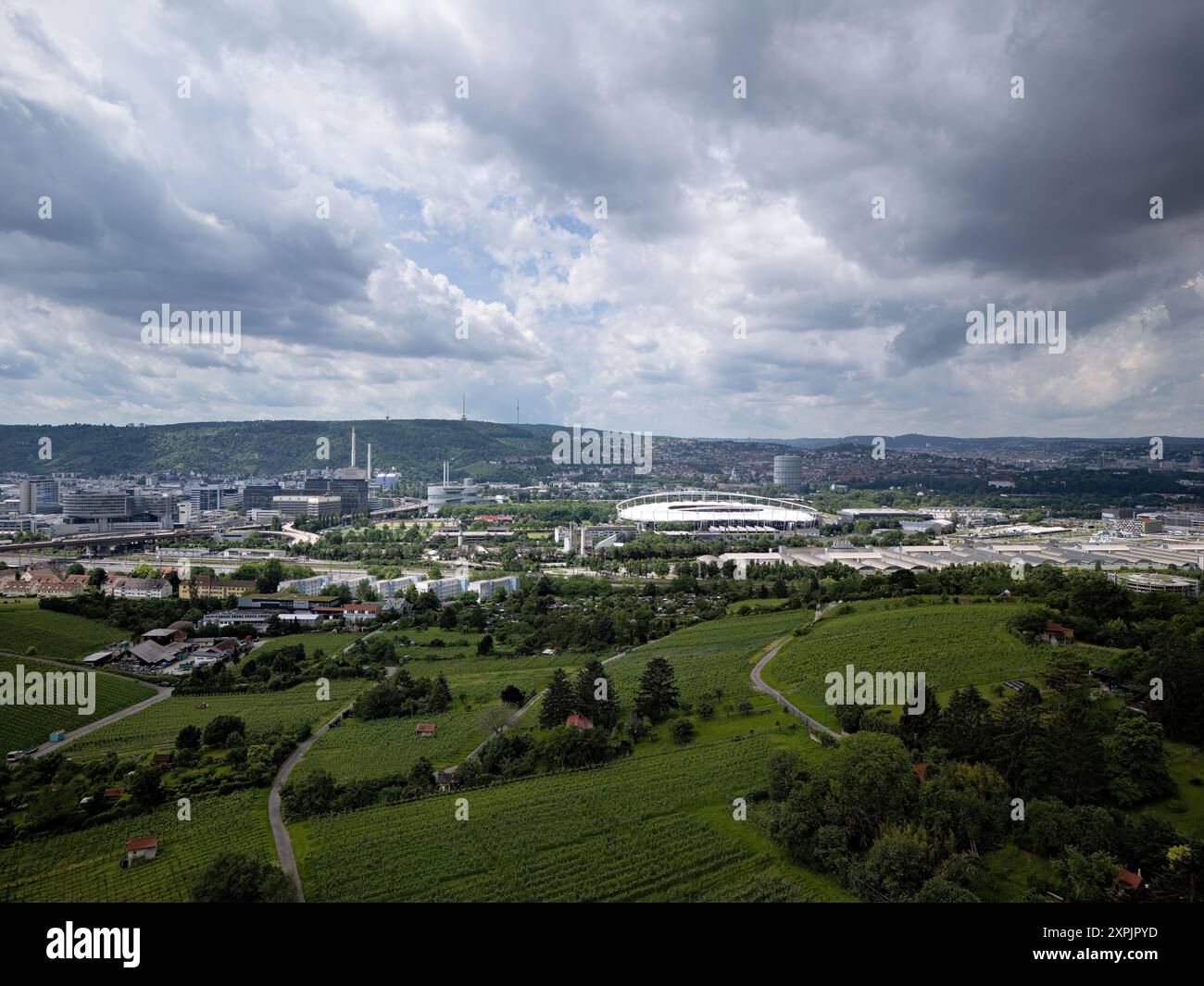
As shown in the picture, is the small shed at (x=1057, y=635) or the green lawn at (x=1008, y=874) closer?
the green lawn at (x=1008, y=874)

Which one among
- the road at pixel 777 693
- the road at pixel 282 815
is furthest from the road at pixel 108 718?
the road at pixel 777 693

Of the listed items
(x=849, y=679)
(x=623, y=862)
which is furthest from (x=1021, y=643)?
(x=623, y=862)

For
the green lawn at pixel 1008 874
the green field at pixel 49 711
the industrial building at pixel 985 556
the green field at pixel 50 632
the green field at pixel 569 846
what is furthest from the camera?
the industrial building at pixel 985 556

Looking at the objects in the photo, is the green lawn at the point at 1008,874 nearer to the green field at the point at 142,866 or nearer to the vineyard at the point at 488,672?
the green field at the point at 142,866

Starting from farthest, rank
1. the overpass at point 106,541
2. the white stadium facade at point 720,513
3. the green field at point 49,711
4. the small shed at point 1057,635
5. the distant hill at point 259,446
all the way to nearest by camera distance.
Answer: the distant hill at point 259,446, the white stadium facade at point 720,513, the overpass at point 106,541, the small shed at point 1057,635, the green field at point 49,711

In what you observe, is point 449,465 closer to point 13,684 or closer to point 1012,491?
point 1012,491

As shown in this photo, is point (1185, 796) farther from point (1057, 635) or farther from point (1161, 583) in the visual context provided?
point (1161, 583)

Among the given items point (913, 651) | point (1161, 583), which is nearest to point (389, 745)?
point (913, 651)
